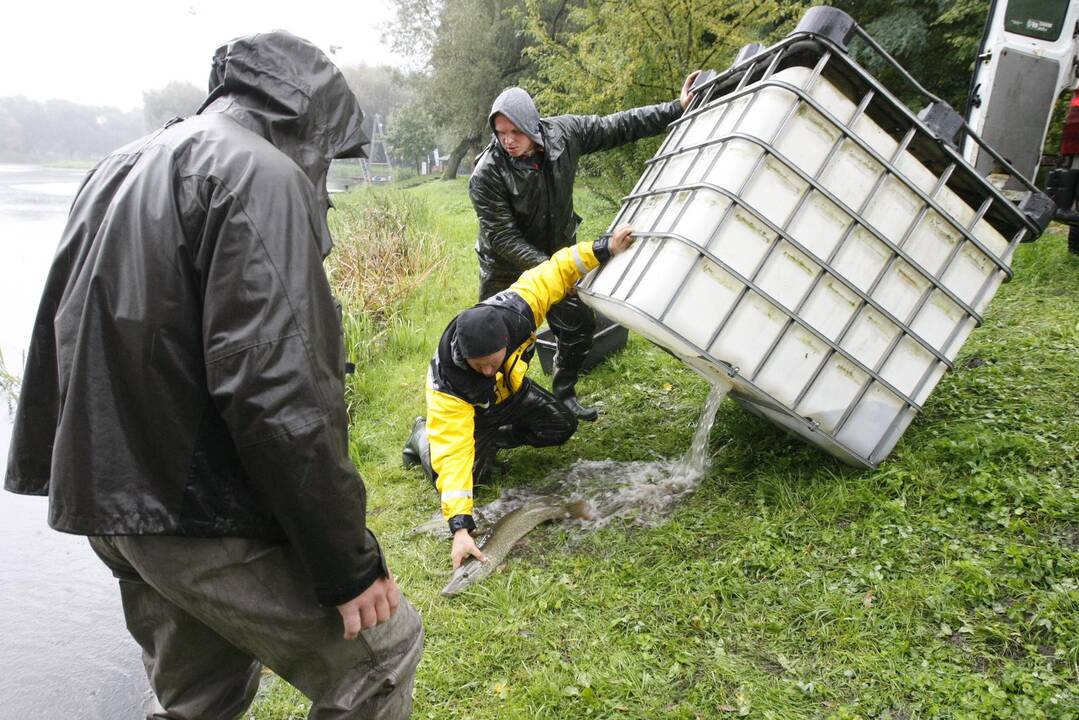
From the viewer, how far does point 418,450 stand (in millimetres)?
4555

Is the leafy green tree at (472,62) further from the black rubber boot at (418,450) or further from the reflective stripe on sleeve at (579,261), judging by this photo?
the reflective stripe on sleeve at (579,261)

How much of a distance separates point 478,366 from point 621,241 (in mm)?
952

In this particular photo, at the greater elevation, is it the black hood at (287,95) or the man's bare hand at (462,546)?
the black hood at (287,95)

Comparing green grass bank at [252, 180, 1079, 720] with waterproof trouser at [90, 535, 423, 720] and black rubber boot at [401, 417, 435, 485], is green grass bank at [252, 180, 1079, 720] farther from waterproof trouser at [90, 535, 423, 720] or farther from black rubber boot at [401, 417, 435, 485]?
waterproof trouser at [90, 535, 423, 720]

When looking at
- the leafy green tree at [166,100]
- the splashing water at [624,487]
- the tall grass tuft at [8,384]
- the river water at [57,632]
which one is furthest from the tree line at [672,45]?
the leafy green tree at [166,100]

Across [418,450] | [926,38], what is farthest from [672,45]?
[926,38]

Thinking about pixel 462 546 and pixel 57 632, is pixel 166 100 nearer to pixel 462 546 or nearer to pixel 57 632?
pixel 57 632

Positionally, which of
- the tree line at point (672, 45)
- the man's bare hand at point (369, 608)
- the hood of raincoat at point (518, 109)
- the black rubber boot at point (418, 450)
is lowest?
the black rubber boot at point (418, 450)

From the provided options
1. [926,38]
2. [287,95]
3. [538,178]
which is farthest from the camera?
[926,38]

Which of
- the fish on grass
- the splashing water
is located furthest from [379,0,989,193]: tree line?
the fish on grass

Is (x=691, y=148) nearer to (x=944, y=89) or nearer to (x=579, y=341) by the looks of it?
(x=579, y=341)

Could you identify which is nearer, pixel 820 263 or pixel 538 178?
pixel 820 263

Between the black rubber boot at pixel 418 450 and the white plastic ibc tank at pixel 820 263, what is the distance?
206cm

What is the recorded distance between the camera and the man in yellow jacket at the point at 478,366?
316cm
